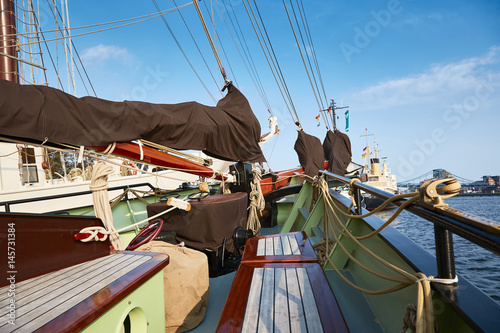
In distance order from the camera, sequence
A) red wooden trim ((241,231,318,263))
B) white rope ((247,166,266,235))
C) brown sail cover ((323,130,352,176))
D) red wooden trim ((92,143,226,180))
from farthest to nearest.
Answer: brown sail cover ((323,130,352,176))
white rope ((247,166,266,235))
red wooden trim ((92,143,226,180))
red wooden trim ((241,231,318,263))

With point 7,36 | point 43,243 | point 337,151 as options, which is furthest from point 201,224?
point 337,151

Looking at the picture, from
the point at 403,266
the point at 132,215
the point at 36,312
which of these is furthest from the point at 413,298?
the point at 132,215

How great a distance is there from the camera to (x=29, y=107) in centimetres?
186

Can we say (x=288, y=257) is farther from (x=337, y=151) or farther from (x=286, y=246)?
(x=337, y=151)

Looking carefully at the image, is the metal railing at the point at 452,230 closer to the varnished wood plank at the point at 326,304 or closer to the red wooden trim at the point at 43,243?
the varnished wood plank at the point at 326,304

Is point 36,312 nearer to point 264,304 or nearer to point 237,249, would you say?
point 264,304

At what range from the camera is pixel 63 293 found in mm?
1438

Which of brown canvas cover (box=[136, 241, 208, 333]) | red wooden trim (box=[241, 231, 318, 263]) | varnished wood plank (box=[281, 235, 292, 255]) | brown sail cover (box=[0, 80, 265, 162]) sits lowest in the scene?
brown canvas cover (box=[136, 241, 208, 333])

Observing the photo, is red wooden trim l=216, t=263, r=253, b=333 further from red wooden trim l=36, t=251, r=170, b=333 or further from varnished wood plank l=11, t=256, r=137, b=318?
varnished wood plank l=11, t=256, r=137, b=318

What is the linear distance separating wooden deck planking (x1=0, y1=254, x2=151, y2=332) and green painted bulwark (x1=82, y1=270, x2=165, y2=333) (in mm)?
151

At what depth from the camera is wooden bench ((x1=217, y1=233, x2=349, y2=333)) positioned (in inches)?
48.4

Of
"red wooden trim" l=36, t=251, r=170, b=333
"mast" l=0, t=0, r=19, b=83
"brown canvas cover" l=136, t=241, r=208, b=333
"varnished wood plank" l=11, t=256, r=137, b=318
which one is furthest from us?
"mast" l=0, t=0, r=19, b=83

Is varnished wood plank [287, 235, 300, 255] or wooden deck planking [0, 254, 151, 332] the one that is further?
varnished wood plank [287, 235, 300, 255]

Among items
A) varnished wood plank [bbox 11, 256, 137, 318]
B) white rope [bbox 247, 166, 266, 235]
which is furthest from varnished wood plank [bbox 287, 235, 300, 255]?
white rope [bbox 247, 166, 266, 235]
